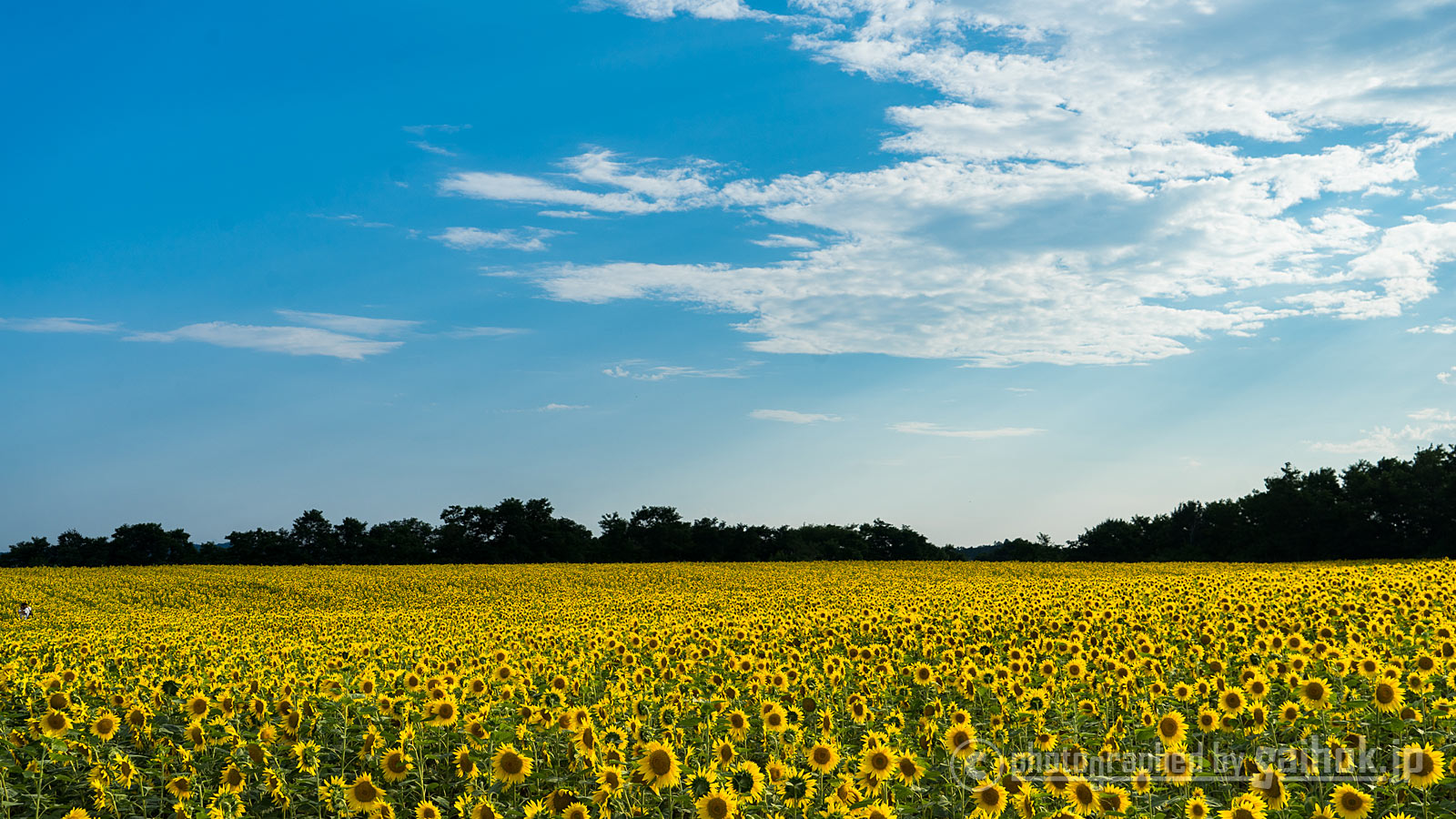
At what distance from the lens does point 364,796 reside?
6691 mm

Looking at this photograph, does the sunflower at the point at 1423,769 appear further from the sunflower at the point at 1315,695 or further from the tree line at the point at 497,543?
the tree line at the point at 497,543

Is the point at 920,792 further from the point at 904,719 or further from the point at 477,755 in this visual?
the point at 477,755

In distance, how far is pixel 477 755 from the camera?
7.65 meters

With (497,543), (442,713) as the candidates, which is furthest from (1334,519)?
(442,713)

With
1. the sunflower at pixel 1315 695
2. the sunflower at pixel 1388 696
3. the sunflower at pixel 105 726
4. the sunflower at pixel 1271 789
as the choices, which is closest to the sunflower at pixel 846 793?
the sunflower at pixel 1271 789

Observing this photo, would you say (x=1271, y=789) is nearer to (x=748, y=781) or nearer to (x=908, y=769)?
(x=908, y=769)

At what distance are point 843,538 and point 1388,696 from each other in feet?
216

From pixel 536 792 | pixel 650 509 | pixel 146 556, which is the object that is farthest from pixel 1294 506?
pixel 146 556

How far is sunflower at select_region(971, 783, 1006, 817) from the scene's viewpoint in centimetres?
601

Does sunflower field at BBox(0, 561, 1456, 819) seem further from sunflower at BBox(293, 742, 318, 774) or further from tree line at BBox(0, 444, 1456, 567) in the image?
tree line at BBox(0, 444, 1456, 567)

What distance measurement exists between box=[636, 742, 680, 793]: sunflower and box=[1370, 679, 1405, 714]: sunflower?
18.5ft

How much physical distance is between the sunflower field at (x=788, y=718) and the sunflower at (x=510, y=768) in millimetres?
29

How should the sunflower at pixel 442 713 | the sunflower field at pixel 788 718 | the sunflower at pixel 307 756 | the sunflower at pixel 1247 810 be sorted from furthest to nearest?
the sunflower at pixel 442 713, the sunflower at pixel 307 756, the sunflower field at pixel 788 718, the sunflower at pixel 1247 810

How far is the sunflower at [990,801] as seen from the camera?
6012 millimetres
